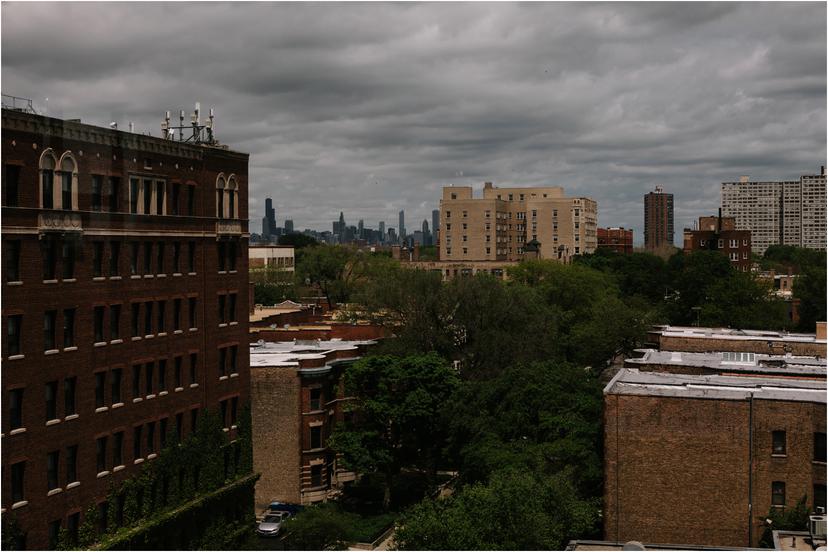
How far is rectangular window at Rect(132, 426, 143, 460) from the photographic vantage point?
4334cm

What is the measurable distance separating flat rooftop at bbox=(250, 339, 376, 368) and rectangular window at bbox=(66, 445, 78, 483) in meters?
21.4

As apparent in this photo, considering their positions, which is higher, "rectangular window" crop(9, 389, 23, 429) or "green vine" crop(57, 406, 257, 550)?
"rectangular window" crop(9, 389, 23, 429)

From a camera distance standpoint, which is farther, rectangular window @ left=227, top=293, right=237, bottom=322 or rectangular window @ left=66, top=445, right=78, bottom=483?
rectangular window @ left=227, top=293, right=237, bottom=322

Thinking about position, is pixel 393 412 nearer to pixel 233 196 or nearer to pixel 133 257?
pixel 233 196

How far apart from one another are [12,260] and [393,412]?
28.4 metres

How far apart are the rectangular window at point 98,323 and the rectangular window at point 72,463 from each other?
191 inches

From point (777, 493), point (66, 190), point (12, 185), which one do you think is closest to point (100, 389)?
point (66, 190)

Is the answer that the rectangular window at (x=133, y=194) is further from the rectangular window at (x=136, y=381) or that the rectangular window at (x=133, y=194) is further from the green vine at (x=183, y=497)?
the green vine at (x=183, y=497)

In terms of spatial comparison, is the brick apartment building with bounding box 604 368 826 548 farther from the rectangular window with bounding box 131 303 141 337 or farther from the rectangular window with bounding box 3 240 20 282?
the rectangular window with bounding box 3 240 20 282

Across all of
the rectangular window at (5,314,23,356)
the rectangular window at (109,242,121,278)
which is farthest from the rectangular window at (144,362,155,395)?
the rectangular window at (5,314,23,356)

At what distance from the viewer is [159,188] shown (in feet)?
150

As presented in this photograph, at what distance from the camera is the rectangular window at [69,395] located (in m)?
38.8

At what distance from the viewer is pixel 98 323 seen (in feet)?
135

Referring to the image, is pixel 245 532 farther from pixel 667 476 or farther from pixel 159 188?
pixel 667 476
